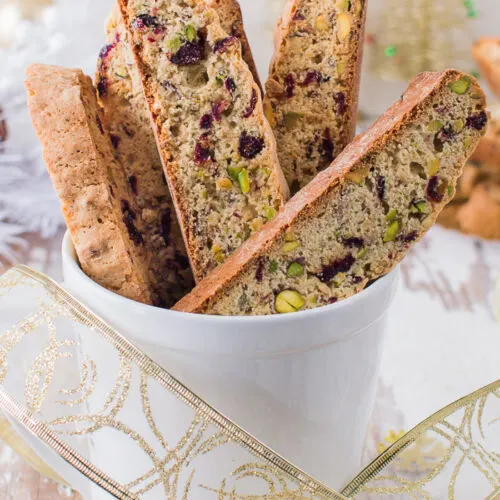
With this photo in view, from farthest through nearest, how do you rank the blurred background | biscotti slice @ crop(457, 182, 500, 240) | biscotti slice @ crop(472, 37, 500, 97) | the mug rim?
biscotti slice @ crop(472, 37, 500, 97) < biscotti slice @ crop(457, 182, 500, 240) < the blurred background < the mug rim

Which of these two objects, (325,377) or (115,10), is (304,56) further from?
(325,377)

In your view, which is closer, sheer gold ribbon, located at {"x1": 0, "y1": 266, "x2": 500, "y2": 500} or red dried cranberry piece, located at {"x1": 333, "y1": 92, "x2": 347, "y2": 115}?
sheer gold ribbon, located at {"x1": 0, "y1": 266, "x2": 500, "y2": 500}

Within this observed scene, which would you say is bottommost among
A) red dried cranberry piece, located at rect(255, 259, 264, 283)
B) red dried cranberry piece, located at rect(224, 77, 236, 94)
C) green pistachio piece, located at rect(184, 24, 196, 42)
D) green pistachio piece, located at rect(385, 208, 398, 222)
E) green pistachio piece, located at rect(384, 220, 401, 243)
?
red dried cranberry piece, located at rect(255, 259, 264, 283)

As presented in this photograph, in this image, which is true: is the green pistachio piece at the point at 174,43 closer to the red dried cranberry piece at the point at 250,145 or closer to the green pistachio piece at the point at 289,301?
the red dried cranberry piece at the point at 250,145

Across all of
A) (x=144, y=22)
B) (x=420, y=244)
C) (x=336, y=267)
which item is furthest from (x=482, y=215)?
(x=144, y=22)

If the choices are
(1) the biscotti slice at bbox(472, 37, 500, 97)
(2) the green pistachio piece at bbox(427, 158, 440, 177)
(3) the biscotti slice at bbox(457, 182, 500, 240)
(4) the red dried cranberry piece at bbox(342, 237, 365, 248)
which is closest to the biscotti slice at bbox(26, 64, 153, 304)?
(4) the red dried cranberry piece at bbox(342, 237, 365, 248)

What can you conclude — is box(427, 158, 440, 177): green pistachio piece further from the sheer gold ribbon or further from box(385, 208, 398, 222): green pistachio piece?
the sheer gold ribbon
